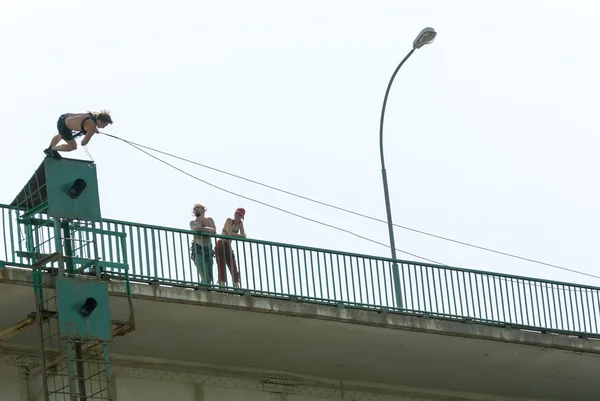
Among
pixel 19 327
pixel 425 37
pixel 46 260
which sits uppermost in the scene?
pixel 425 37

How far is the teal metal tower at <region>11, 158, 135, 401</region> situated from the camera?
30.5 m

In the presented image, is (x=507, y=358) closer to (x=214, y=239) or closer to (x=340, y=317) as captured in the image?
(x=340, y=317)

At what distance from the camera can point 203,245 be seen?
33562mm

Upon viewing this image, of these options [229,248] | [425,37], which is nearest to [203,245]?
[229,248]

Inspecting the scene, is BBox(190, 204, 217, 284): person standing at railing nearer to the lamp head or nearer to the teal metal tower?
the teal metal tower

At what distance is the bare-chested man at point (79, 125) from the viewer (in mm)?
31000

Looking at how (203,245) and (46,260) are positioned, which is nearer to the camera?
(46,260)

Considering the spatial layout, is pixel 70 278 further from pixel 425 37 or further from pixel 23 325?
pixel 425 37

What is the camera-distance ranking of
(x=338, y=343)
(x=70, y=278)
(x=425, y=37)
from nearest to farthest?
1. (x=70, y=278)
2. (x=338, y=343)
3. (x=425, y=37)

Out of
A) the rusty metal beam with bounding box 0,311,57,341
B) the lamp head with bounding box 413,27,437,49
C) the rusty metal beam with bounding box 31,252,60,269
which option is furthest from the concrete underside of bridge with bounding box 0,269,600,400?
the lamp head with bounding box 413,27,437,49

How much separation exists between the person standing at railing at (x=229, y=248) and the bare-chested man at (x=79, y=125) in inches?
148

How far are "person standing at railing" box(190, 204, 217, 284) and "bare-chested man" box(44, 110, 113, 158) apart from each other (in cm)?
333

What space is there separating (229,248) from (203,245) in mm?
607

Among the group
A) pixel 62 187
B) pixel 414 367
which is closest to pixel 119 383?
pixel 62 187
